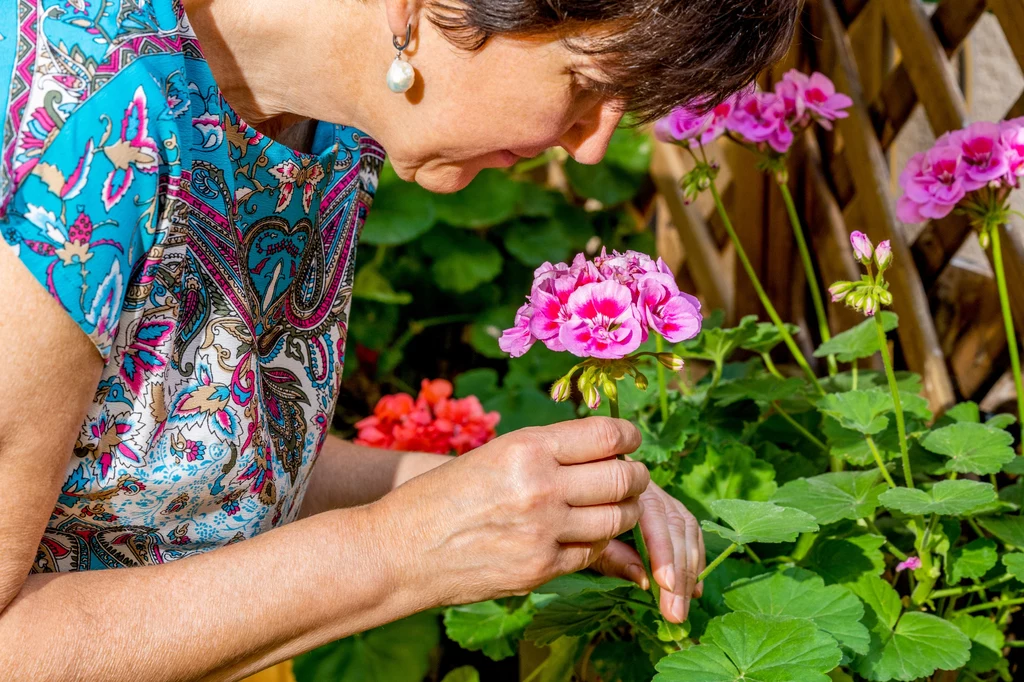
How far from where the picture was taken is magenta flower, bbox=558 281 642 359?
76 centimetres

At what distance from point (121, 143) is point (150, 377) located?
216 millimetres

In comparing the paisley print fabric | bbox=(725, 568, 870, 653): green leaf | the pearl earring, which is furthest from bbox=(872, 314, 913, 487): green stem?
the paisley print fabric

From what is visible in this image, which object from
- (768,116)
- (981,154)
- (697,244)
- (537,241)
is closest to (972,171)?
(981,154)

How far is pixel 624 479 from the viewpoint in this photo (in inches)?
32.5

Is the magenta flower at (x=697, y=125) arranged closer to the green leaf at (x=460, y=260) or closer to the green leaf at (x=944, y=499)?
the green leaf at (x=944, y=499)

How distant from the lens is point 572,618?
1.03 m

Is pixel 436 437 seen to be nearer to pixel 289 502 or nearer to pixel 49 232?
pixel 289 502

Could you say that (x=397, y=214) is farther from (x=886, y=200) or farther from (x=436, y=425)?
(x=886, y=200)

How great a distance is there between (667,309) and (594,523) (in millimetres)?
193

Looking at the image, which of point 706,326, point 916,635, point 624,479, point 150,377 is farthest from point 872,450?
point 150,377

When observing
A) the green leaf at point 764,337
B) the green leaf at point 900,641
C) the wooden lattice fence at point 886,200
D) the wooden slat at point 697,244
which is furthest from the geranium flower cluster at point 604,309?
the wooden slat at point 697,244

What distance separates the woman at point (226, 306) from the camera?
0.69 m

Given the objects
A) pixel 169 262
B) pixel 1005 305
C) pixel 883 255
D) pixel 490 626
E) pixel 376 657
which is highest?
pixel 169 262

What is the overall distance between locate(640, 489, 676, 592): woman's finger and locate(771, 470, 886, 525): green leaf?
135 millimetres
